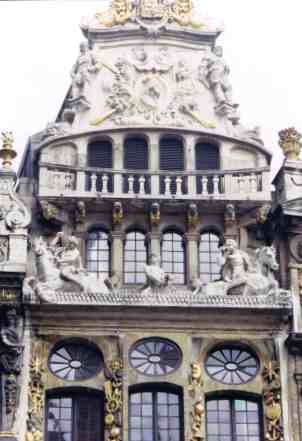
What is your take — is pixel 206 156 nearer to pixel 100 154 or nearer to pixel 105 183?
pixel 100 154

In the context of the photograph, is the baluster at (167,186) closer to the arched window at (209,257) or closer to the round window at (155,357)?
the arched window at (209,257)

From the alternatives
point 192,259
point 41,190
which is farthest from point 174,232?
point 41,190

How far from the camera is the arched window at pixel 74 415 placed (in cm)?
3438

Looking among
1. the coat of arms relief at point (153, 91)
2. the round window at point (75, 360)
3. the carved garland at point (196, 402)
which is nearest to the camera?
the carved garland at point (196, 402)

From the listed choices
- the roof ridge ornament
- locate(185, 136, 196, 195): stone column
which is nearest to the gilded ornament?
locate(185, 136, 196, 195): stone column

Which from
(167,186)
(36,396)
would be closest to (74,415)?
(36,396)

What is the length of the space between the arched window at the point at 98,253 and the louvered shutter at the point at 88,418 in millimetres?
3197

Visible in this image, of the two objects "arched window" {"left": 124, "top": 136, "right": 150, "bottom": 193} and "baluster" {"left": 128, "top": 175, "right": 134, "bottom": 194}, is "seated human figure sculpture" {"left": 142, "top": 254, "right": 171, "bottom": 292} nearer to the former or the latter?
"baluster" {"left": 128, "top": 175, "right": 134, "bottom": 194}

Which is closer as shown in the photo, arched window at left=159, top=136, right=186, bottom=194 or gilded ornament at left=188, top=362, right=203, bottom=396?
gilded ornament at left=188, top=362, right=203, bottom=396

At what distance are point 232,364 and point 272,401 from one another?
1.35m

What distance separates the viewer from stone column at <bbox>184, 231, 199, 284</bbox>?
119 feet

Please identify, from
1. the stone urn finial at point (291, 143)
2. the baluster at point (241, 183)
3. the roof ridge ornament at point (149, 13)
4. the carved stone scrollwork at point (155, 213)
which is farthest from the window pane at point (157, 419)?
the roof ridge ornament at point (149, 13)

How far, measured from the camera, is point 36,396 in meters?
34.3

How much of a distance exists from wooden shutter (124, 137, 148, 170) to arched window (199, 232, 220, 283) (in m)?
2.35
